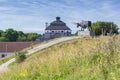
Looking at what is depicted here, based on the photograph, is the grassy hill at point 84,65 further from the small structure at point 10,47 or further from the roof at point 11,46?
the roof at point 11,46

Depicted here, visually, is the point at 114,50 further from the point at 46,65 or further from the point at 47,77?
the point at 46,65

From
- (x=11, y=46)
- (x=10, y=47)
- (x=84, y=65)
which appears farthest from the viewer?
(x=11, y=46)

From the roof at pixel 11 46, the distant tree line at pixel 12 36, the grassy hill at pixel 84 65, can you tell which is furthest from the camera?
the distant tree line at pixel 12 36

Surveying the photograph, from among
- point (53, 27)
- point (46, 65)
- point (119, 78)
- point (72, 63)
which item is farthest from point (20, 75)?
point (53, 27)

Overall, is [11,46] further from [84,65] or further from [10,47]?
[84,65]

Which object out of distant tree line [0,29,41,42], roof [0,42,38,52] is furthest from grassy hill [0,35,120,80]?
distant tree line [0,29,41,42]

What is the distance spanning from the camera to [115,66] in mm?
6562

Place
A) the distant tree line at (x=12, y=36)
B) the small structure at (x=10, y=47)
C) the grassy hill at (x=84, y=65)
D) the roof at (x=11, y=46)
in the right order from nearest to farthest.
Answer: the grassy hill at (x=84, y=65)
the small structure at (x=10, y=47)
the roof at (x=11, y=46)
the distant tree line at (x=12, y=36)

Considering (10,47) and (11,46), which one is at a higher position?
(11,46)

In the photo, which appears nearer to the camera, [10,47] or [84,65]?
[84,65]

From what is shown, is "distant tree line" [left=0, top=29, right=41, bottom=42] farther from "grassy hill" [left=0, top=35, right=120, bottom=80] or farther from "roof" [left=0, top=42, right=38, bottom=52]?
"grassy hill" [left=0, top=35, right=120, bottom=80]

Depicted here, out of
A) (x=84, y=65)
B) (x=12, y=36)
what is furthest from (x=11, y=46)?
(x=84, y=65)

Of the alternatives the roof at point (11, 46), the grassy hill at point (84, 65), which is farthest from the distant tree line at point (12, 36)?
the grassy hill at point (84, 65)

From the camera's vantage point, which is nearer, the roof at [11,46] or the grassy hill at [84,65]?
the grassy hill at [84,65]
